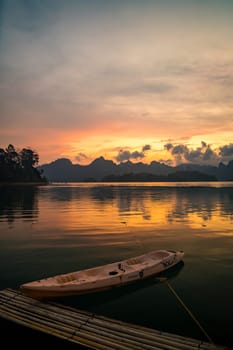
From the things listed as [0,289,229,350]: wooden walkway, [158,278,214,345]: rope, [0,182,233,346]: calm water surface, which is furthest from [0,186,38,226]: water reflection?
[0,289,229,350]: wooden walkway

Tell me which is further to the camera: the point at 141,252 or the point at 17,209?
the point at 17,209

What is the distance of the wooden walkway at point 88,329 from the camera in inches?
379

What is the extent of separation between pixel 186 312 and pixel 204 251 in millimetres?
11846

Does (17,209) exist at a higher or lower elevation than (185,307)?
higher

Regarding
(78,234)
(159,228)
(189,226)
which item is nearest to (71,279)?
(78,234)

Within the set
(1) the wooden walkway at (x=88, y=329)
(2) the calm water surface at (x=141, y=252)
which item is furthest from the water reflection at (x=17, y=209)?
(1) the wooden walkway at (x=88, y=329)

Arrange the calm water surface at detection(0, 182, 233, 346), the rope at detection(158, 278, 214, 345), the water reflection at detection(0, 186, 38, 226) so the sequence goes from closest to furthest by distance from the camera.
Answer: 1. the rope at detection(158, 278, 214, 345)
2. the calm water surface at detection(0, 182, 233, 346)
3. the water reflection at detection(0, 186, 38, 226)

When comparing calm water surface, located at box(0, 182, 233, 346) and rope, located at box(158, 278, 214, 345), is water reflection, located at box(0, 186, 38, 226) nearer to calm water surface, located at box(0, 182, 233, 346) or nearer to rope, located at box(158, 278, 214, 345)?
calm water surface, located at box(0, 182, 233, 346)

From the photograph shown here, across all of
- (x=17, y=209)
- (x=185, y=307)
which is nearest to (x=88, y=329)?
(x=185, y=307)

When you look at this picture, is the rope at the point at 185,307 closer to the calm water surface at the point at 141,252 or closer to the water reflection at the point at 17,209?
the calm water surface at the point at 141,252

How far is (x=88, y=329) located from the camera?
10492 millimetres

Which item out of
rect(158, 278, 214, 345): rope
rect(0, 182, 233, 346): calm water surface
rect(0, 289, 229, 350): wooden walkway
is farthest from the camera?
rect(0, 182, 233, 346): calm water surface

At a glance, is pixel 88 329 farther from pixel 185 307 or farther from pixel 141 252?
pixel 141 252

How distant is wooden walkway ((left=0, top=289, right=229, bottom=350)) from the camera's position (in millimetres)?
9625
